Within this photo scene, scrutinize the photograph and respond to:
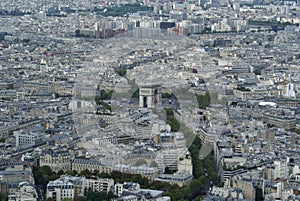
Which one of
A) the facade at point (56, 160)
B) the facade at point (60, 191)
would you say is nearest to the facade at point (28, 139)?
the facade at point (56, 160)

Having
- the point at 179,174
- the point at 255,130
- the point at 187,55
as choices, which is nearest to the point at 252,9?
the point at 187,55

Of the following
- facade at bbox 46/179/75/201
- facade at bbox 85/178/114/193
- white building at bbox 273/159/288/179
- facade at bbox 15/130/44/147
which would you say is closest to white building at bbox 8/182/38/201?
facade at bbox 46/179/75/201

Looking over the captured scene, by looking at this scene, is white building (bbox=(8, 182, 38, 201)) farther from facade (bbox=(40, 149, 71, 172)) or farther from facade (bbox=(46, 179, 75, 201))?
facade (bbox=(40, 149, 71, 172))

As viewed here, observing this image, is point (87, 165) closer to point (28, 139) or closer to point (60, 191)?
point (60, 191)

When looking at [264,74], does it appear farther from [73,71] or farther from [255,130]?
[255,130]

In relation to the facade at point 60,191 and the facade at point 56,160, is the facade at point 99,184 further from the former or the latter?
the facade at point 56,160

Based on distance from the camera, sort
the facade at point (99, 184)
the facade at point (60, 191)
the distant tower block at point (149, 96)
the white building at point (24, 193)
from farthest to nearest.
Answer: the distant tower block at point (149, 96), the facade at point (99, 184), the facade at point (60, 191), the white building at point (24, 193)

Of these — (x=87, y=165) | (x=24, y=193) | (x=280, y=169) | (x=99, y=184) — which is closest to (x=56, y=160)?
(x=87, y=165)

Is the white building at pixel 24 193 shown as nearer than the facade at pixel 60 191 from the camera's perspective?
Yes
